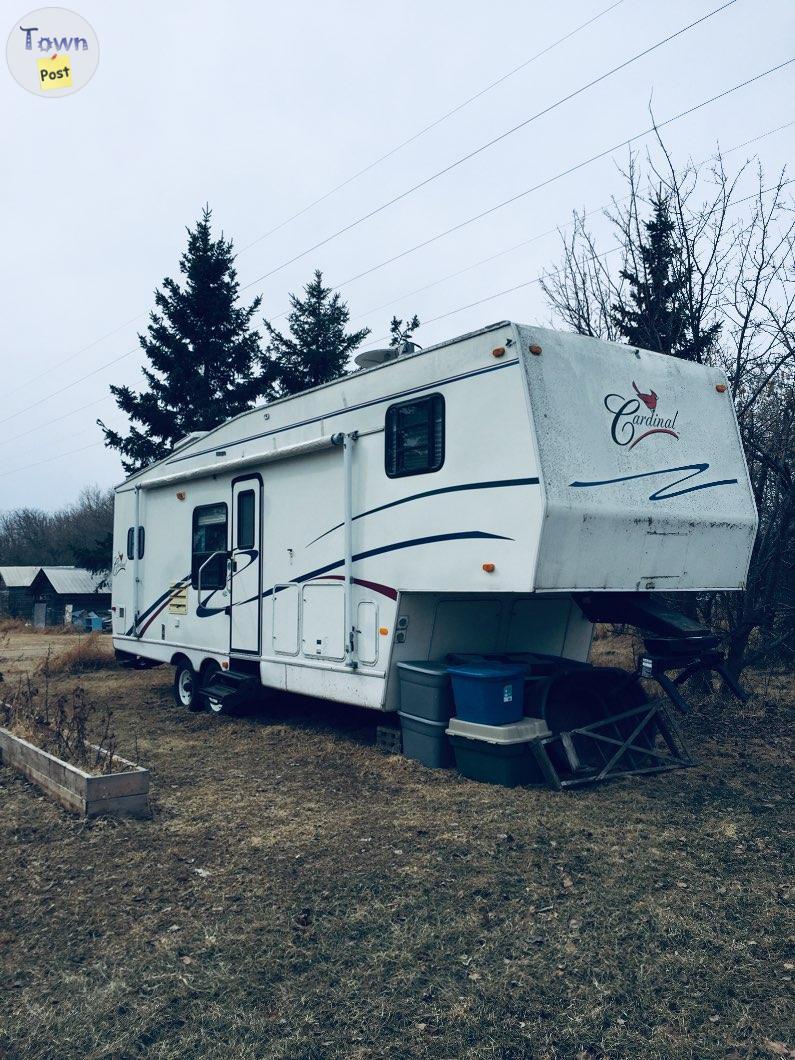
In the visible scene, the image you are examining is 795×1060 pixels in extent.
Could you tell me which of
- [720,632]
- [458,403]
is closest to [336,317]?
[720,632]

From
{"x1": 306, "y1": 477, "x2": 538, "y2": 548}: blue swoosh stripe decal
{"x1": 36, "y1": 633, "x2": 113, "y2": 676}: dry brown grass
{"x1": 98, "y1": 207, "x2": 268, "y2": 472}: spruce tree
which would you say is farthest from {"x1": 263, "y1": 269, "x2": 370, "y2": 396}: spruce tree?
{"x1": 306, "y1": 477, "x2": 538, "y2": 548}: blue swoosh stripe decal

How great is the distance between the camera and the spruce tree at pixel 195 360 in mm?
24531

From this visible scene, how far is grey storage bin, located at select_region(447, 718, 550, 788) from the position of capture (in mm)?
6559

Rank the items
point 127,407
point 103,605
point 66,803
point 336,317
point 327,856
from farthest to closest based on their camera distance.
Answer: point 103,605
point 336,317
point 127,407
point 66,803
point 327,856

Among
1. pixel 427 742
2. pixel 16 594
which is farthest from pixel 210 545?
pixel 16 594

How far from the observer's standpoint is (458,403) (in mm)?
6938

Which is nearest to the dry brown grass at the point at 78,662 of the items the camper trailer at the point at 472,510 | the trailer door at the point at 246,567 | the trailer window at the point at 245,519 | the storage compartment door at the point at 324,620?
the camper trailer at the point at 472,510

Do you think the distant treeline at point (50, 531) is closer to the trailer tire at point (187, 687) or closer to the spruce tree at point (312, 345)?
the spruce tree at point (312, 345)

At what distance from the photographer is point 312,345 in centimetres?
2789

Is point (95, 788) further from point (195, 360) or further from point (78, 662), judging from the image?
point (195, 360)

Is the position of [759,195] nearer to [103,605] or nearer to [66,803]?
[66,803]

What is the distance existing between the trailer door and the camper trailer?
0.08ft

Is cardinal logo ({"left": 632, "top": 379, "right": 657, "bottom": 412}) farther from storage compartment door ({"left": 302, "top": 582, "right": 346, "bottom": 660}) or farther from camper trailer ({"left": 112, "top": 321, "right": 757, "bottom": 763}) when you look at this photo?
storage compartment door ({"left": 302, "top": 582, "right": 346, "bottom": 660})

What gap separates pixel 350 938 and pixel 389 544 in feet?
12.5
